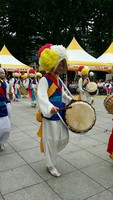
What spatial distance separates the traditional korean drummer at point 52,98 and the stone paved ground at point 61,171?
0.85 feet

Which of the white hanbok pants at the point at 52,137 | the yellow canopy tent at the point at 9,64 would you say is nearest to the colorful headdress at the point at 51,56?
the white hanbok pants at the point at 52,137

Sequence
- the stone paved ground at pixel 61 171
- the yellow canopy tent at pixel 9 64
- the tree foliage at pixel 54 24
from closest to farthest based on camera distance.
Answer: the stone paved ground at pixel 61 171
the yellow canopy tent at pixel 9 64
the tree foliage at pixel 54 24

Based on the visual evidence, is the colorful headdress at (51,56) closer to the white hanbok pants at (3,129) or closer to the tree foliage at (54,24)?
the white hanbok pants at (3,129)

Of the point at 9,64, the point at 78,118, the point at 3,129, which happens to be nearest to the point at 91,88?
the point at 3,129

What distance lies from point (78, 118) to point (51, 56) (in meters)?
0.92

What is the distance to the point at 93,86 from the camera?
8.07 metres

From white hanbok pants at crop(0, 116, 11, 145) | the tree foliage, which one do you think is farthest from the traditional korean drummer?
the tree foliage

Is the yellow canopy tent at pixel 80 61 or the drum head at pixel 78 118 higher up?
the yellow canopy tent at pixel 80 61

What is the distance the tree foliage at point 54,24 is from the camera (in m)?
25.3

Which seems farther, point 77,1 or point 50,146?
point 77,1

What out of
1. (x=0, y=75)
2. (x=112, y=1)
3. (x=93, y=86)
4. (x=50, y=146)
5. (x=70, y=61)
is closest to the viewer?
(x=50, y=146)

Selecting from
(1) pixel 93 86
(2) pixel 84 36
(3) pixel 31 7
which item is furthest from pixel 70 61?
(3) pixel 31 7

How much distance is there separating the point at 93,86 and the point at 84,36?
1944 cm

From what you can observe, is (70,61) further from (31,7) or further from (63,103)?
(31,7)
